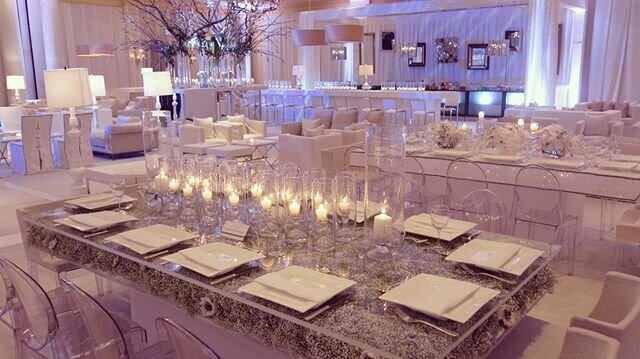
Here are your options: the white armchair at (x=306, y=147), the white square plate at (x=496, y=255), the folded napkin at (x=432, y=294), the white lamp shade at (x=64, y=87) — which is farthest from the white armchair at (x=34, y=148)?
the folded napkin at (x=432, y=294)

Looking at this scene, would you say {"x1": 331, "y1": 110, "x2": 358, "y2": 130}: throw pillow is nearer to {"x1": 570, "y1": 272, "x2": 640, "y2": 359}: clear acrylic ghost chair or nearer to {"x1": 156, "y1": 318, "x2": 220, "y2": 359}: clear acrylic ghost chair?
{"x1": 570, "y1": 272, "x2": 640, "y2": 359}: clear acrylic ghost chair

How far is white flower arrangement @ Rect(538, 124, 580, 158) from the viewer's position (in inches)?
198

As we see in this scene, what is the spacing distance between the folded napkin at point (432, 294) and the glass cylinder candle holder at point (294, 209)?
2.22 feet

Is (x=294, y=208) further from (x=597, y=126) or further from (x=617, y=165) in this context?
(x=597, y=126)

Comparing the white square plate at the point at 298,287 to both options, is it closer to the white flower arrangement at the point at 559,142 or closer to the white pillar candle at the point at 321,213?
the white pillar candle at the point at 321,213

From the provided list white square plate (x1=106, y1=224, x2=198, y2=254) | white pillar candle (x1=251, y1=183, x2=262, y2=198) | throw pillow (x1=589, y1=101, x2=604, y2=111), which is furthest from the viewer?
throw pillow (x1=589, y1=101, x2=604, y2=111)

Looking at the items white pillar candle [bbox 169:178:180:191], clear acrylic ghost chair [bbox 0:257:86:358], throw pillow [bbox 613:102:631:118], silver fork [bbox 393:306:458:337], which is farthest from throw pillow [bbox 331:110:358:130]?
silver fork [bbox 393:306:458:337]

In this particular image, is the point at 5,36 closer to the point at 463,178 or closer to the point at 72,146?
the point at 72,146

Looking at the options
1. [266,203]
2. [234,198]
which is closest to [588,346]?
[266,203]

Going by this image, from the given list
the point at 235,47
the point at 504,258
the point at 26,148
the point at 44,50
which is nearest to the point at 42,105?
the point at 44,50

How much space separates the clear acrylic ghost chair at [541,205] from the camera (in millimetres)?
4426

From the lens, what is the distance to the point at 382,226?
93.6 inches

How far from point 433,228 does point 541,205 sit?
2.77 meters

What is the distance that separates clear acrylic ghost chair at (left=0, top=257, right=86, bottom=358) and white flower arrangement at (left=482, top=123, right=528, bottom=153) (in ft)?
13.4
